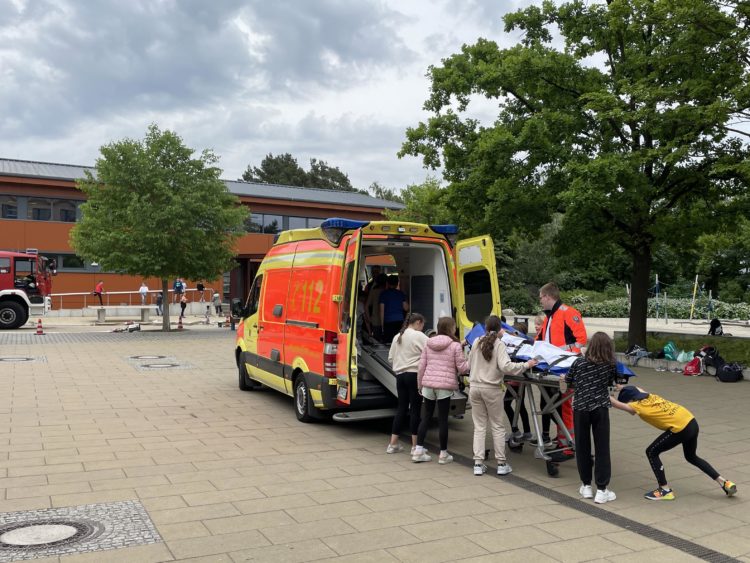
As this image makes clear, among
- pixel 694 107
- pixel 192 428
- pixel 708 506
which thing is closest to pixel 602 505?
pixel 708 506

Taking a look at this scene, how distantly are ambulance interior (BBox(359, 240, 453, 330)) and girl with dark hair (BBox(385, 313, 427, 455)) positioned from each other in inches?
59.3

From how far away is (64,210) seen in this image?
39.2m

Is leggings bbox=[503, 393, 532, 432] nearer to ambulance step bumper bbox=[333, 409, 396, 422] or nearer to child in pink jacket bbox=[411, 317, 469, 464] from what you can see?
child in pink jacket bbox=[411, 317, 469, 464]

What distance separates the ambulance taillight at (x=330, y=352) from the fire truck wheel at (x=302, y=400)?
0.80m

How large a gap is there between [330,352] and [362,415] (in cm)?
86

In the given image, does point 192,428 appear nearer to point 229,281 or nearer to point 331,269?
point 331,269

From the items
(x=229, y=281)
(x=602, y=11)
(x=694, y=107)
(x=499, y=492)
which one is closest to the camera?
(x=499, y=492)

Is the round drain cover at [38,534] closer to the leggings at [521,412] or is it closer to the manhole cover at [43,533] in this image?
the manhole cover at [43,533]

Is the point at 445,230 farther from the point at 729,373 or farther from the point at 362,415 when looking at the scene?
the point at 729,373

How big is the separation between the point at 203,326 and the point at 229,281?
16894 millimetres

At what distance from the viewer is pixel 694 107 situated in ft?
44.5

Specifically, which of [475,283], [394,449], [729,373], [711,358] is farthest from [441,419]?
[711,358]

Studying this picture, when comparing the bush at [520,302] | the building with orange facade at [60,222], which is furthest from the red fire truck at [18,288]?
the bush at [520,302]

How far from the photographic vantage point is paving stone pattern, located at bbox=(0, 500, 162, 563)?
15.6 ft
